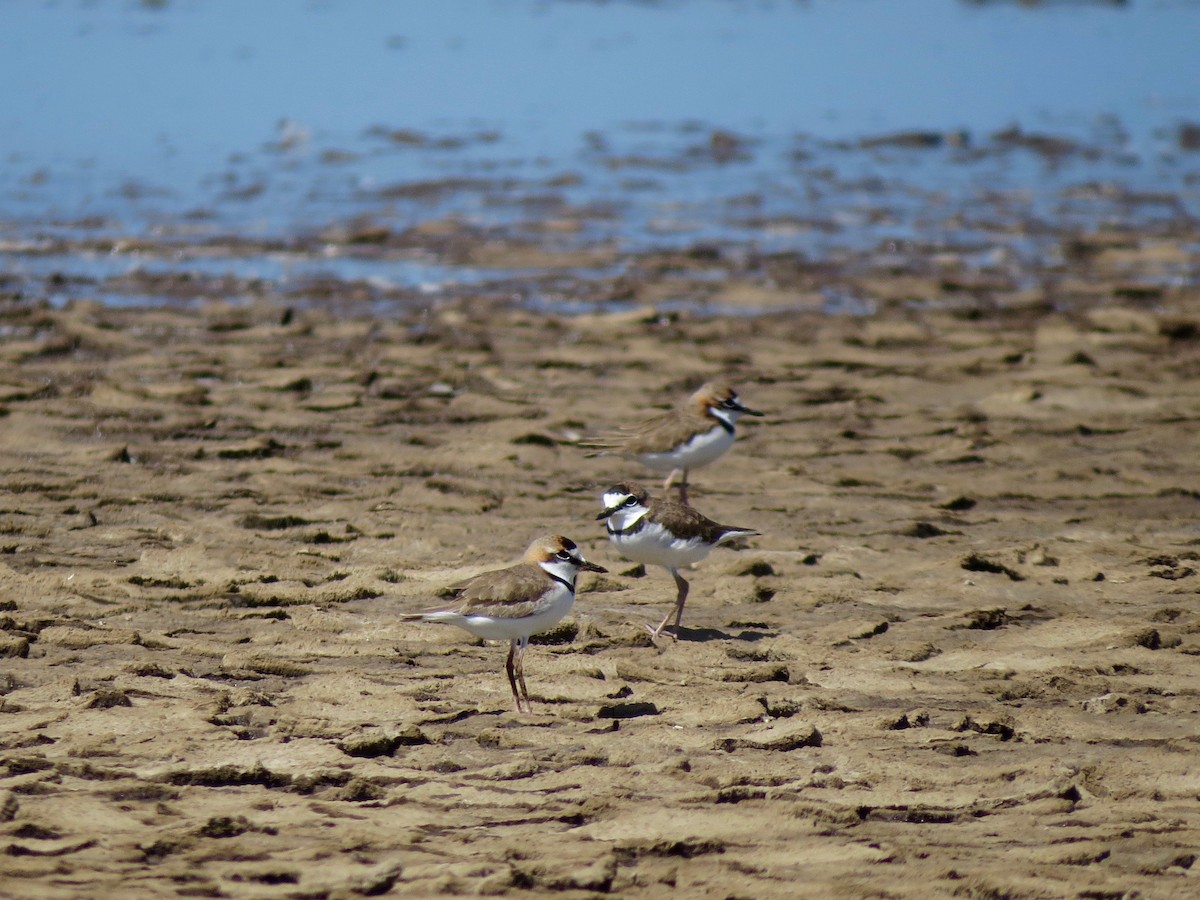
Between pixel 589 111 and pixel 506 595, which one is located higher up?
pixel 589 111

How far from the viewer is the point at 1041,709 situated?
5.88 metres

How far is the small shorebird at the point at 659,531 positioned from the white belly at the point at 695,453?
4.38ft

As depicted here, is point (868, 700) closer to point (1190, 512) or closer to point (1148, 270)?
point (1190, 512)

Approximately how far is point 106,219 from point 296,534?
9.96 metres

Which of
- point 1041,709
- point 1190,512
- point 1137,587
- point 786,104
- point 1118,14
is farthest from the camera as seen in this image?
point 1118,14

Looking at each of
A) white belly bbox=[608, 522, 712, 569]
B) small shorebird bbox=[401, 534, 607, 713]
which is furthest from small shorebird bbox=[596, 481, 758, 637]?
small shorebird bbox=[401, 534, 607, 713]

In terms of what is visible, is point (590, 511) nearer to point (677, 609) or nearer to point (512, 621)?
point (677, 609)

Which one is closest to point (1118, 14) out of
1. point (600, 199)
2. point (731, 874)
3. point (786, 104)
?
point (786, 104)

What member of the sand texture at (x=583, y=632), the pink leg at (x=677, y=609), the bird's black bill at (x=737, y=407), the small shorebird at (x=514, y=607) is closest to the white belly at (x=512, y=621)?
the small shorebird at (x=514, y=607)

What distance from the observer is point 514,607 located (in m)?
5.76

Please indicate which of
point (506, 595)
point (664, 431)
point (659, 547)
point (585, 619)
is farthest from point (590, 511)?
point (506, 595)

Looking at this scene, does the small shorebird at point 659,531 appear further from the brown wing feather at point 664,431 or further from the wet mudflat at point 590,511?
the brown wing feather at point 664,431

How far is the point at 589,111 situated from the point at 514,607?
20.3 metres

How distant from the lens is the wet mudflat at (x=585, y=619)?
466 centimetres
